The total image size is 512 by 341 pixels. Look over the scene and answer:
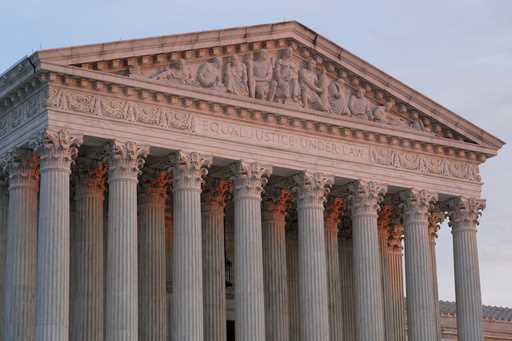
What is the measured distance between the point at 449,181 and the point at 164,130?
14.7 m

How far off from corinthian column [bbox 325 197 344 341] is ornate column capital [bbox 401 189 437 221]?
135 inches

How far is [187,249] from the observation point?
4462 centimetres

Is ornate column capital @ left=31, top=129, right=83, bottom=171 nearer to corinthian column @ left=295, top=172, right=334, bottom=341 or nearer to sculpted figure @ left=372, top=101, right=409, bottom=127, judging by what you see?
corinthian column @ left=295, top=172, right=334, bottom=341

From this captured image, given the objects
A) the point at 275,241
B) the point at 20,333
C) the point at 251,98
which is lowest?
the point at 20,333

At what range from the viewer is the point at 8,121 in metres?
45.0

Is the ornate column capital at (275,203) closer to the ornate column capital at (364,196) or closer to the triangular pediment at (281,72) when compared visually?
the ornate column capital at (364,196)

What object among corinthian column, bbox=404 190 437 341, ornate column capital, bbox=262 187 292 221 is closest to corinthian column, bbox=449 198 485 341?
corinthian column, bbox=404 190 437 341

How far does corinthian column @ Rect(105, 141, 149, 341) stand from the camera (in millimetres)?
42375

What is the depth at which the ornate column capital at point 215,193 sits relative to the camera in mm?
49844

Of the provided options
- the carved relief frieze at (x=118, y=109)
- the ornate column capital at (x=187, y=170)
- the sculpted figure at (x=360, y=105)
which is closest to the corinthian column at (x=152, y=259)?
the ornate column capital at (x=187, y=170)

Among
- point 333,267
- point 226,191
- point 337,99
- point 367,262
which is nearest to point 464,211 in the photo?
point 367,262

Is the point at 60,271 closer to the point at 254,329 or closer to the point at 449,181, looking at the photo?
the point at 254,329

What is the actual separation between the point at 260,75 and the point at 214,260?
26.3ft

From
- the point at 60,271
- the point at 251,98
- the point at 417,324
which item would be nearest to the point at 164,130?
the point at 251,98
